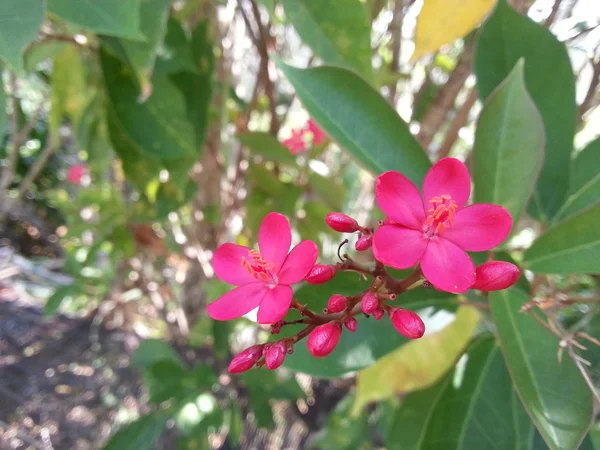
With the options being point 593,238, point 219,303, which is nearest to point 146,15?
point 219,303

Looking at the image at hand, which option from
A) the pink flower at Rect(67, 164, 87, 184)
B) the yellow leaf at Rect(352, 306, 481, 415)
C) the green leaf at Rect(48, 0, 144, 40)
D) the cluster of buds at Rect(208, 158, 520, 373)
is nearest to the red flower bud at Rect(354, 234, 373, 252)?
the cluster of buds at Rect(208, 158, 520, 373)

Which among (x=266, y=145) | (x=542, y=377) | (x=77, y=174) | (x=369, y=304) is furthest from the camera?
(x=77, y=174)

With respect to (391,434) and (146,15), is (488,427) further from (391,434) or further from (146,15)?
(146,15)

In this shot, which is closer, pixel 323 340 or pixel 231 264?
pixel 323 340

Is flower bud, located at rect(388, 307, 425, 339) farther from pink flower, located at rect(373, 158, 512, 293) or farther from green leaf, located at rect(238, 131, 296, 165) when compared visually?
green leaf, located at rect(238, 131, 296, 165)

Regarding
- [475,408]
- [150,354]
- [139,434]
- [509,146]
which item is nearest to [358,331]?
[475,408]

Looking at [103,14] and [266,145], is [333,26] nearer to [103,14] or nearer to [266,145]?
[103,14]

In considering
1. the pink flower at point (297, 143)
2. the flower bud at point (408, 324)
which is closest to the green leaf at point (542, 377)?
the flower bud at point (408, 324)
